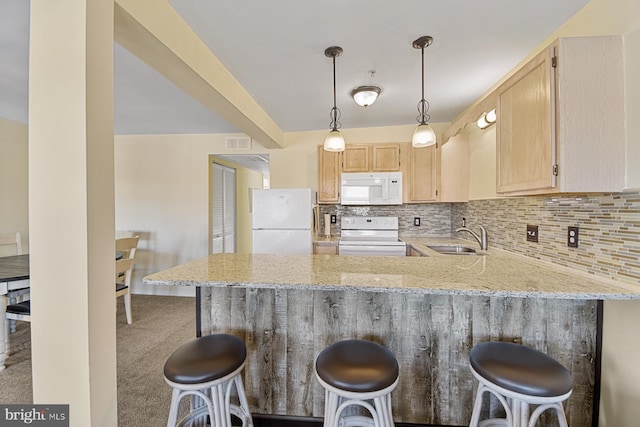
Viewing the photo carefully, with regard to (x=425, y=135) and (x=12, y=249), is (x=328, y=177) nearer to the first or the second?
(x=425, y=135)

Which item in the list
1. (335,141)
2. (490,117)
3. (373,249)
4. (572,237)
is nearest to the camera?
(572,237)

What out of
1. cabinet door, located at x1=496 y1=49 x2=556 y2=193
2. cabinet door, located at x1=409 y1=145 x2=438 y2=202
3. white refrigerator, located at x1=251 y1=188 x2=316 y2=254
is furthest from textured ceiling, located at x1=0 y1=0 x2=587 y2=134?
white refrigerator, located at x1=251 y1=188 x2=316 y2=254

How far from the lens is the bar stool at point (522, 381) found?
38.5 inches

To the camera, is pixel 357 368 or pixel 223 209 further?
pixel 223 209

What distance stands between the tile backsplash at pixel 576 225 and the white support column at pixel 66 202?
2.34 metres

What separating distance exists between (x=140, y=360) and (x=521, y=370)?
265cm

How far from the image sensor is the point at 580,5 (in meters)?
1.47

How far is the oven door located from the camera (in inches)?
118

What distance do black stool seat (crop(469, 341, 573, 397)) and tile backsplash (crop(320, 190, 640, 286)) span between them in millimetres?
577

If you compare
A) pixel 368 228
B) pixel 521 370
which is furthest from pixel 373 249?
pixel 521 370

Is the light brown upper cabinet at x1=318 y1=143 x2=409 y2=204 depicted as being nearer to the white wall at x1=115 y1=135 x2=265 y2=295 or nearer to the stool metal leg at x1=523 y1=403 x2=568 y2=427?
the white wall at x1=115 y1=135 x2=265 y2=295

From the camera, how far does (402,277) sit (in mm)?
1337

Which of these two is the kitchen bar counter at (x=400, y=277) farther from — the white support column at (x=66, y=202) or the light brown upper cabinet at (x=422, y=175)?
the light brown upper cabinet at (x=422, y=175)

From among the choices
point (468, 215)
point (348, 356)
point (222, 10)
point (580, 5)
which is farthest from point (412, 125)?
point (348, 356)
